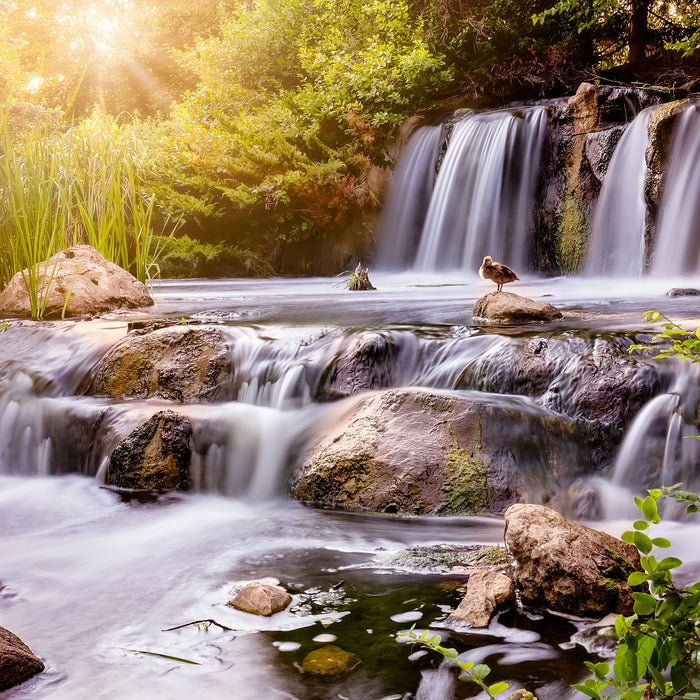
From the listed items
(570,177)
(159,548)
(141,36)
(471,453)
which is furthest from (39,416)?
(141,36)

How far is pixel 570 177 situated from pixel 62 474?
895 cm

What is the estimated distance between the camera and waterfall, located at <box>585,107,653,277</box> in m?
9.68

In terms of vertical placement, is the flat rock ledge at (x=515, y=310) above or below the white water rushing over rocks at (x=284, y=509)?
above

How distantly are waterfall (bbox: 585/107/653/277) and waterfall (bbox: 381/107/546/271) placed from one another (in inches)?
53.3

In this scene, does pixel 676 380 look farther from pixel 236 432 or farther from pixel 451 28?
pixel 451 28

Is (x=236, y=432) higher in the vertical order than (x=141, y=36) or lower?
lower

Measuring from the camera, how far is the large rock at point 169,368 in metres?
4.97

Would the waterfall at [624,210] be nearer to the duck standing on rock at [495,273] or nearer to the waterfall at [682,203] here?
the waterfall at [682,203]

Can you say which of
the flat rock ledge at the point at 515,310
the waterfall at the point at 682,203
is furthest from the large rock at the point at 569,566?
the waterfall at the point at 682,203

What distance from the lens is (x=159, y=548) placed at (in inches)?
131

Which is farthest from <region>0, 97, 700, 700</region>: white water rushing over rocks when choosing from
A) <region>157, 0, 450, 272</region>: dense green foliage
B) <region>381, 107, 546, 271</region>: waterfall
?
<region>157, 0, 450, 272</region>: dense green foliage

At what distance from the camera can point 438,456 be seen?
12.0 ft

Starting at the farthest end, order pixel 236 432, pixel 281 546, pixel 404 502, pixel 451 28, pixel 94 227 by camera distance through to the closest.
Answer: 1. pixel 451 28
2. pixel 94 227
3. pixel 236 432
4. pixel 404 502
5. pixel 281 546

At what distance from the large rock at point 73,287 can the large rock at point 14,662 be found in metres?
4.64
